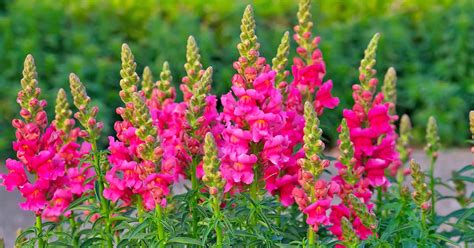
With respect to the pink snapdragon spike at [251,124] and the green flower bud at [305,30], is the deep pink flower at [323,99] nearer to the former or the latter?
the green flower bud at [305,30]

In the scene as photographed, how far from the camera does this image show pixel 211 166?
125 inches

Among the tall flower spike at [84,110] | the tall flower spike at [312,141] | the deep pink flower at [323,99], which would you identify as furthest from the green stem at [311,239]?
the tall flower spike at [84,110]

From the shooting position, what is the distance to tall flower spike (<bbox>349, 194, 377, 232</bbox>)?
3363mm

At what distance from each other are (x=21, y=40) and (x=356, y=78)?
2.92 m

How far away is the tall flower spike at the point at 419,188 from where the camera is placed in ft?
11.8

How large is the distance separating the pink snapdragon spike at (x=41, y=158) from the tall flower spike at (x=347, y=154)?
99 centimetres

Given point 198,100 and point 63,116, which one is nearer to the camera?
point 198,100

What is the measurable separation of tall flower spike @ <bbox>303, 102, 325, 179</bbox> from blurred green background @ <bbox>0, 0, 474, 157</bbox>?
4.75 m

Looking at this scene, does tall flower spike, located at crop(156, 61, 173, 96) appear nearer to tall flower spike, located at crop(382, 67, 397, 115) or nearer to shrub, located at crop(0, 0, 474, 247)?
shrub, located at crop(0, 0, 474, 247)

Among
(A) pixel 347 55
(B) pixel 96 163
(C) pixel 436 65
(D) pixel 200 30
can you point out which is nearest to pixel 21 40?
(D) pixel 200 30

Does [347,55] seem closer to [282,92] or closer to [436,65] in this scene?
[436,65]

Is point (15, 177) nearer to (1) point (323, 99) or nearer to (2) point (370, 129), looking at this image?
(1) point (323, 99)

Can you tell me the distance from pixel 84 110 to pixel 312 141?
0.88 meters

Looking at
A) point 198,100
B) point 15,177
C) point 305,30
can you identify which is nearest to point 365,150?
point 305,30
